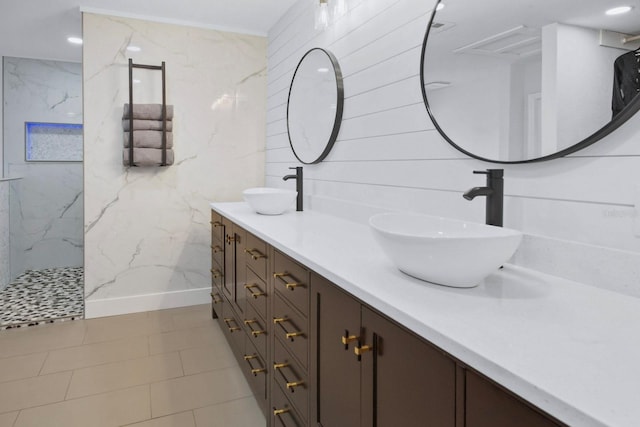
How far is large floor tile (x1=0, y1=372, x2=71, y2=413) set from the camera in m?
2.23

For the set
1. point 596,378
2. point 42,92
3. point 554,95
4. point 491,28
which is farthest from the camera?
point 42,92

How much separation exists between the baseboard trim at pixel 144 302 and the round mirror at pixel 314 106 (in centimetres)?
163

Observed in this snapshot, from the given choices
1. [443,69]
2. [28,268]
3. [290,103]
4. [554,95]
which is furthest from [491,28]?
[28,268]

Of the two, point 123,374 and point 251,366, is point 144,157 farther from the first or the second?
point 251,366

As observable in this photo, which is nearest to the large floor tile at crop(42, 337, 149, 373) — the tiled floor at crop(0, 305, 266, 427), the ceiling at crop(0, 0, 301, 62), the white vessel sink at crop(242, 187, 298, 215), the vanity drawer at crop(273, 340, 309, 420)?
the tiled floor at crop(0, 305, 266, 427)

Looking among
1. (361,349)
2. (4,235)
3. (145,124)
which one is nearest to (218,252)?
(145,124)

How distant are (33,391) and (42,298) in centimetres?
191

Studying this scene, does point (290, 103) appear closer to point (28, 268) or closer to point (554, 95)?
point (554, 95)

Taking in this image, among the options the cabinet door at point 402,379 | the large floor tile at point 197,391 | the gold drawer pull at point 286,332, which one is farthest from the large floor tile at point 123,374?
the cabinet door at point 402,379

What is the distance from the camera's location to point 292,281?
5.29 feet

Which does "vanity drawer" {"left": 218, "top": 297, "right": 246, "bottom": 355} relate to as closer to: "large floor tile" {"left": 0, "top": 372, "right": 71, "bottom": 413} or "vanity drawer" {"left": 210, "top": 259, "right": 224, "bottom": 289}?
"vanity drawer" {"left": 210, "top": 259, "right": 224, "bottom": 289}

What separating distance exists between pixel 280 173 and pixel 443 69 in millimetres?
2051

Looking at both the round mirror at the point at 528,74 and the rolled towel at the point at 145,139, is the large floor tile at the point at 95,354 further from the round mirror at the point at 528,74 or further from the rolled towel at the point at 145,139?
the round mirror at the point at 528,74

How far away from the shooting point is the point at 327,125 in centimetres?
264
